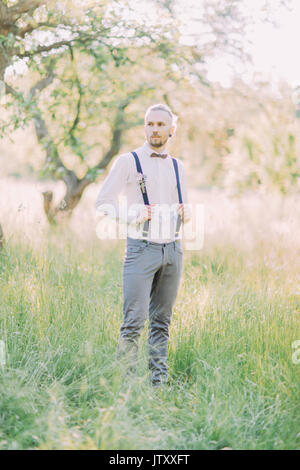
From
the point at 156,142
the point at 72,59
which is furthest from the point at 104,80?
the point at 156,142

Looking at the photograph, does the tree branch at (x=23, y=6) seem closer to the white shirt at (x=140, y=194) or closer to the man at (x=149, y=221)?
the man at (x=149, y=221)

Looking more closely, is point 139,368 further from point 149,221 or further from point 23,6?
point 23,6

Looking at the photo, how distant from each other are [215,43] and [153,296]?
533 cm

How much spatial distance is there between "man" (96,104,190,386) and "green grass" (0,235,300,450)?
0.99 ft

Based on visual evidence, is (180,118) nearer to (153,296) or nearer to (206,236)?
(206,236)

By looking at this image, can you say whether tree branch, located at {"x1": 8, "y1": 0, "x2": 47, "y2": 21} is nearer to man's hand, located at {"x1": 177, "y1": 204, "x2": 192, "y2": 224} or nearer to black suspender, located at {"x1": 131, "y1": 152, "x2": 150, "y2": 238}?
black suspender, located at {"x1": 131, "y1": 152, "x2": 150, "y2": 238}

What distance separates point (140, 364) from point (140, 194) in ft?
3.77

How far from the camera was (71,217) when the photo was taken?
25.2 ft

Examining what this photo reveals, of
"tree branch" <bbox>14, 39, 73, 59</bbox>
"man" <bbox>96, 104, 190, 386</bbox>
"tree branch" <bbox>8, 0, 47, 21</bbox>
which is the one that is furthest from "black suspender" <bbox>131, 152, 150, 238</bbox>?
"tree branch" <bbox>14, 39, 73, 59</bbox>

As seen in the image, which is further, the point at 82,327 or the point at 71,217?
the point at 71,217

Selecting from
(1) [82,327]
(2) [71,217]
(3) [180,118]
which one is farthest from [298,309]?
(3) [180,118]

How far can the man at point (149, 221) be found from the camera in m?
3.03

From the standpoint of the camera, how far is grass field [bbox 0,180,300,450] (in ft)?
8.38
